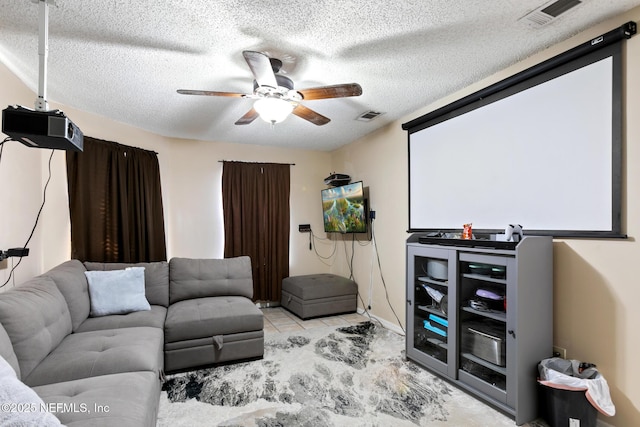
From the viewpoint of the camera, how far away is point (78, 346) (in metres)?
2.09

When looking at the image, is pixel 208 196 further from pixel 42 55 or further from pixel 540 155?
pixel 540 155

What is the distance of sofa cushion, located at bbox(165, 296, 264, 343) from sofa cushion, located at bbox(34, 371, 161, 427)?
0.94 m

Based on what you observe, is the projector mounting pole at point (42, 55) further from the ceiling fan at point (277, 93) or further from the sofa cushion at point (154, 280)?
the sofa cushion at point (154, 280)

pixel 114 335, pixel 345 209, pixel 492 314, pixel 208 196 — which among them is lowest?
pixel 114 335

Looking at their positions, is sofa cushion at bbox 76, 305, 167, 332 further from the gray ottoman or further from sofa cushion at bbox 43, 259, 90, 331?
the gray ottoman

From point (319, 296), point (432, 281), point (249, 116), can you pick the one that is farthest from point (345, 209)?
point (249, 116)

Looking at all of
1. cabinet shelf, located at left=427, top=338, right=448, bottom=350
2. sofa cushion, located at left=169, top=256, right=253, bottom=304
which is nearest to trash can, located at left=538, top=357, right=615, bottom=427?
cabinet shelf, located at left=427, top=338, right=448, bottom=350

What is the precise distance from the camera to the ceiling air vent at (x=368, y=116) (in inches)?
138

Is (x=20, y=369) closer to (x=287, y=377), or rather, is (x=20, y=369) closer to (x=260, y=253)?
(x=287, y=377)

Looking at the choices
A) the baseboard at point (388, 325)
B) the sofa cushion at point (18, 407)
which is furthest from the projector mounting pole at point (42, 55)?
the baseboard at point (388, 325)

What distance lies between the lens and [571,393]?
185 centimetres

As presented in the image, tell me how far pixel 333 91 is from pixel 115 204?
2.91 metres

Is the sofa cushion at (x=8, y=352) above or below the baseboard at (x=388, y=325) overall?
above

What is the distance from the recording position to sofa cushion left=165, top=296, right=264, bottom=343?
8.96 ft
